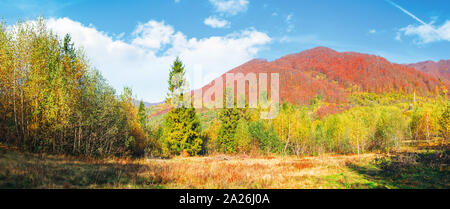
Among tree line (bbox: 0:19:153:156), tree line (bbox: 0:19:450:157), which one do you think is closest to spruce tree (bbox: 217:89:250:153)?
tree line (bbox: 0:19:450:157)

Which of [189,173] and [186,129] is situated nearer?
[189,173]

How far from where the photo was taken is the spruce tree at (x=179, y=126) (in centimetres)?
3672

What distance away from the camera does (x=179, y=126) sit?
121 ft

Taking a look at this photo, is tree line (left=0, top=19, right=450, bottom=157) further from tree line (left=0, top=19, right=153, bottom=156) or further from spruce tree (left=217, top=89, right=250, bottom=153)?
spruce tree (left=217, top=89, right=250, bottom=153)

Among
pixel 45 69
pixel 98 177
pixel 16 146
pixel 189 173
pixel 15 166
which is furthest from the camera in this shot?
pixel 45 69

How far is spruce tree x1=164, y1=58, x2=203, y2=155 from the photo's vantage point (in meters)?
36.7

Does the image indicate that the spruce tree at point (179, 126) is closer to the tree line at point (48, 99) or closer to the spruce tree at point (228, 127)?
the spruce tree at point (228, 127)

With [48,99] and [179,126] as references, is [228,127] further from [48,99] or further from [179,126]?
[48,99]

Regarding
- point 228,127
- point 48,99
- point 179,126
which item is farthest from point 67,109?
point 228,127
